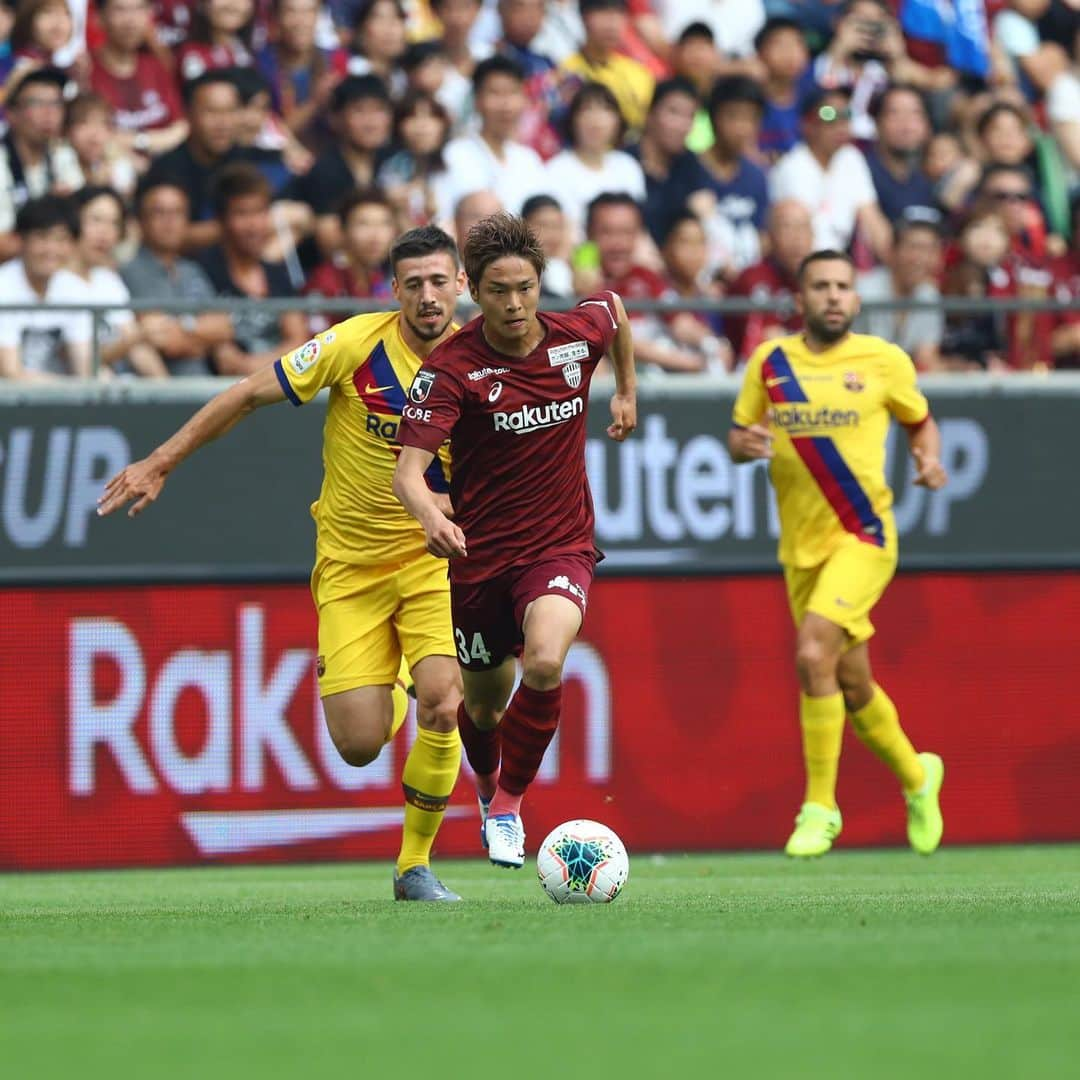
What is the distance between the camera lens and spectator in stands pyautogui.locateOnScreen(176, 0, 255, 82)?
14.4m

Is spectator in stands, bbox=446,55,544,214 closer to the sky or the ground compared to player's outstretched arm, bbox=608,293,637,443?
closer to the sky

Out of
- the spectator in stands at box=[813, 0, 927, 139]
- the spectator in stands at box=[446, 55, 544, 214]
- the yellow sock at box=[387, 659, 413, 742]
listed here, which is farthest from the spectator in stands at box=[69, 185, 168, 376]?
the spectator in stands at box=[813, 0, 927, 139]

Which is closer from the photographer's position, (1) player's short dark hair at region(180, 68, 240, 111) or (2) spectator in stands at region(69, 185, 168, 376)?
(2) spectator in stands at region(69, 185, 168, 376)

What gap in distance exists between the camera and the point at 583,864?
25.9 ft

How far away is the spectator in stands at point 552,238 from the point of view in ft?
43.5

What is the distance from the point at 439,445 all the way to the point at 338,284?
5273 millimetres

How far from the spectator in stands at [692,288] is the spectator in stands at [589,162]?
2.08 ft

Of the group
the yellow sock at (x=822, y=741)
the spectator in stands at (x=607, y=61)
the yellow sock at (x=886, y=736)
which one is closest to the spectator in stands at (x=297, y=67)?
the spectator in stands at (x=607, y=61)

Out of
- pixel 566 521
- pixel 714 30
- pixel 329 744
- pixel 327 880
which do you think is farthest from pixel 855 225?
pixel 566 521

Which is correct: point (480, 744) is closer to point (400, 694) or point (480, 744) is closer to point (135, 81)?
point (400, 694)

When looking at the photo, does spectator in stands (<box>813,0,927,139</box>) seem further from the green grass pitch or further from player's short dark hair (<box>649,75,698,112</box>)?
the green grass pitch

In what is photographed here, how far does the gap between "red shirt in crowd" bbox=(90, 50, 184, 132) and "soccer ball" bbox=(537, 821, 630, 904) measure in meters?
7.60

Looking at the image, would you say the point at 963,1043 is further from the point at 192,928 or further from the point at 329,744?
the point at 329,744

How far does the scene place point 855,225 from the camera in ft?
49.0
